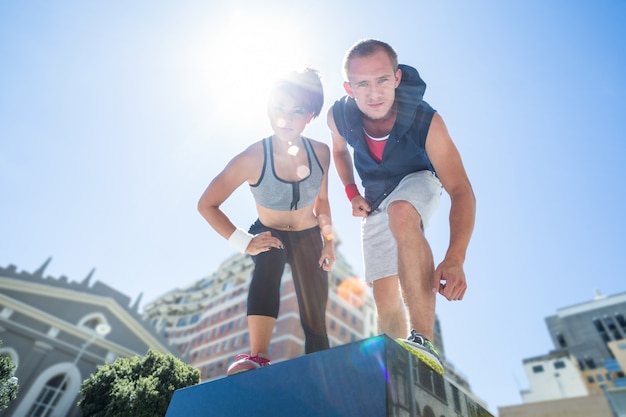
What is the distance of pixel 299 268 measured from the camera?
9.40 ft

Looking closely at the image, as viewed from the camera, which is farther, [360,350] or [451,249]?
[451,249]

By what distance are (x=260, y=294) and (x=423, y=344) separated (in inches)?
55.8

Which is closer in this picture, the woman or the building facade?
the woman

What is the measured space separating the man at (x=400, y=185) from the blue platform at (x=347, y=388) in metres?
0.36

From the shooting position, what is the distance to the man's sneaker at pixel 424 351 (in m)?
1.34

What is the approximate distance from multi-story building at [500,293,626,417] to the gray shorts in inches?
1920

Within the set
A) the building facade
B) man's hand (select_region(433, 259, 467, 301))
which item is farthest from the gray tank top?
the building facade

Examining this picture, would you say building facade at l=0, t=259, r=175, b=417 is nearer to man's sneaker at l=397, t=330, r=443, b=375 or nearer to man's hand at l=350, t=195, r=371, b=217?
man's hand at l=350, t=195, r=371, b=217

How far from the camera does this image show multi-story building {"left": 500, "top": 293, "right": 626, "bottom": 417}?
4269 centimetres

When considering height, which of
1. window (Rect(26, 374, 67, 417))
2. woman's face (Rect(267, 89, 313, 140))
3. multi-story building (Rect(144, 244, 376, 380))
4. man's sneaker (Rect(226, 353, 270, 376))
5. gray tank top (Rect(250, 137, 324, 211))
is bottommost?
man's sneaker (Rect(226, 353, 270, 376))

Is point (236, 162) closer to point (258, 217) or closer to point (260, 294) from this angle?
point (258, 217)

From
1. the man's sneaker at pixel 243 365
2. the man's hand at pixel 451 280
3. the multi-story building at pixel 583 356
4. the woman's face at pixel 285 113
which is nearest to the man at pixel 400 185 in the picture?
the man's hand at pixel 451 280

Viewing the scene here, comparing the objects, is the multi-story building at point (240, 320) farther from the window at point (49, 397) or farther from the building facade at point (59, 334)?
the window at point (49, 397)

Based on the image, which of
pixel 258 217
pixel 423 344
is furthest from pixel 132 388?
pixel 423 344
